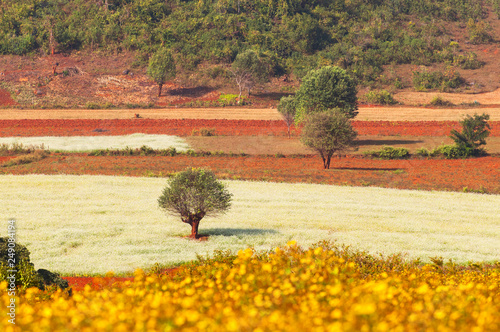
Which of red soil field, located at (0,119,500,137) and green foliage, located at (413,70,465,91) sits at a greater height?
green foliage, located at (413,70,465,91)

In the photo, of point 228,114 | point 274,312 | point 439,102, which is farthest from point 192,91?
point 274,312

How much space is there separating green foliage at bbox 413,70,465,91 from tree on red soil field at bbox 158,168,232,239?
250 feet

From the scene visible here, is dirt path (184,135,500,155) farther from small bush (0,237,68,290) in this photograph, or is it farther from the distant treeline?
the distant treeline

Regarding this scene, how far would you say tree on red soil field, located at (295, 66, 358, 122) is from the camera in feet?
186

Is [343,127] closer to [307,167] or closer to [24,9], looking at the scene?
[307,167]

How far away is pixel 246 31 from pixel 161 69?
31.5 metres

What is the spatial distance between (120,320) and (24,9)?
123129mm

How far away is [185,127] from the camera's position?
2493 inches

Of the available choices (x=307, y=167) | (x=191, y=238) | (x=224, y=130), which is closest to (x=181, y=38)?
(x=224, y=130)

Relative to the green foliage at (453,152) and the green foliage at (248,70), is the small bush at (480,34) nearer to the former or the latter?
the green foliage at (248,70)

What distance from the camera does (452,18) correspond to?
125m

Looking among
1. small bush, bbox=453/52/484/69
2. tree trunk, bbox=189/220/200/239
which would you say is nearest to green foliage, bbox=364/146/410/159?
tree trunk, bbox=189/220/200/239

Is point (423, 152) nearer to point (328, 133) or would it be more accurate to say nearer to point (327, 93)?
point (328, 133)

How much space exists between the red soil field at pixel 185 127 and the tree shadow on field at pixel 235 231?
3694cm
